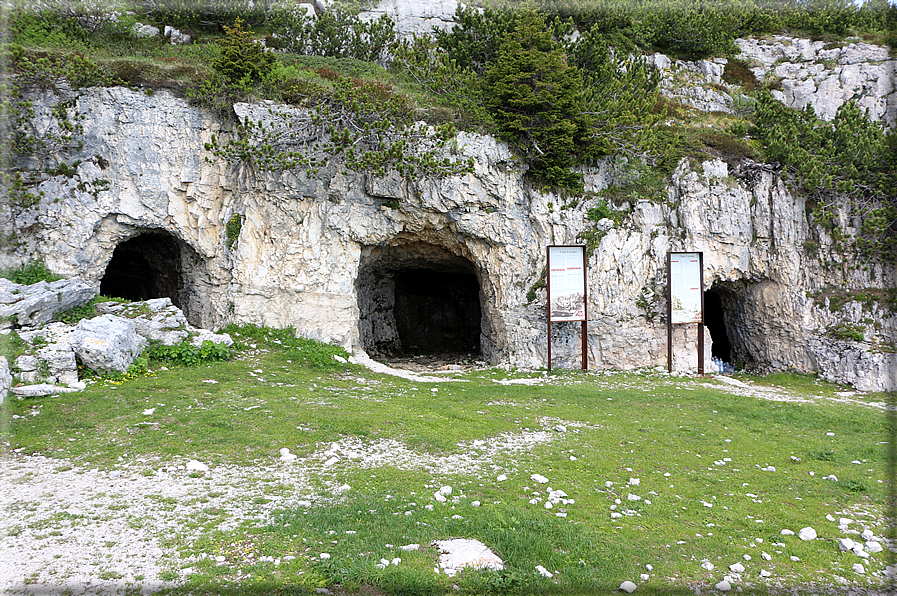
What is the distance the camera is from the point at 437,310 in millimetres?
30953

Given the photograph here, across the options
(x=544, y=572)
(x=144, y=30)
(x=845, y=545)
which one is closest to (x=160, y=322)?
(x=544, y=572)

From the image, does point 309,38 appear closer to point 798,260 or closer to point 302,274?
point 302,274

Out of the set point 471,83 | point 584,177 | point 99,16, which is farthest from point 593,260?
point 99,16

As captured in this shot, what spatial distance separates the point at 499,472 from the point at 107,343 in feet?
32.8

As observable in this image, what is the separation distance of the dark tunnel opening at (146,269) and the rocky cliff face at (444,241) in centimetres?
12

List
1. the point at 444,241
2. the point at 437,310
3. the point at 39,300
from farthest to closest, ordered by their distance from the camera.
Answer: the point at 437,310
the point at 444,241
the point at 39,300

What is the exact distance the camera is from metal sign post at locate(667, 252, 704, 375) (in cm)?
1895

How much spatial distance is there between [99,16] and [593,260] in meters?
23.8

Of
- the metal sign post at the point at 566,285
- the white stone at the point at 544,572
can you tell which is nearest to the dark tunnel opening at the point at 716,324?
the metal sign post at the point at 566,285

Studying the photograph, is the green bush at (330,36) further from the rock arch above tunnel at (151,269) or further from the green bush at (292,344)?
the green bush at (292,344)

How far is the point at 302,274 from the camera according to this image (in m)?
18.7

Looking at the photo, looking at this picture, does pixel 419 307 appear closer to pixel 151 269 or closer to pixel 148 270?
pixel 151 269

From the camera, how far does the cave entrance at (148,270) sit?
20.3 metres

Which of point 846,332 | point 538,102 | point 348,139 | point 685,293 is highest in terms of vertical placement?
point 538,102
